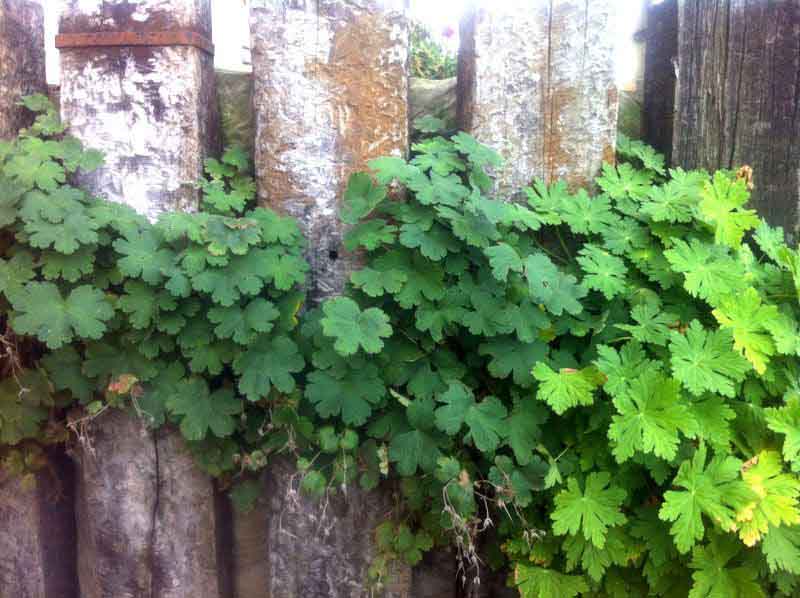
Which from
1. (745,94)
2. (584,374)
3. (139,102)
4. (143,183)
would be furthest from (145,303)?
(745,94)

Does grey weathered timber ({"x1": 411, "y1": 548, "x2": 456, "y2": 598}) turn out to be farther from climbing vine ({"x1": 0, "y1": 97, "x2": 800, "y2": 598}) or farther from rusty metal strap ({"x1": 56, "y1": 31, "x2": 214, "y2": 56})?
rusty metal strap ({"x1": 56, "y1": 31, "x2": 214, "y2": 56})

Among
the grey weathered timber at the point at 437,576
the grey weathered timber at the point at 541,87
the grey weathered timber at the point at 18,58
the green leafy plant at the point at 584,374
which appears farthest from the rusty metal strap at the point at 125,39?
→ the grey weathered timber at the point at 437,576

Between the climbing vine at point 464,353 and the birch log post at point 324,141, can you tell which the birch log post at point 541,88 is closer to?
the climbing vine at point 464,353

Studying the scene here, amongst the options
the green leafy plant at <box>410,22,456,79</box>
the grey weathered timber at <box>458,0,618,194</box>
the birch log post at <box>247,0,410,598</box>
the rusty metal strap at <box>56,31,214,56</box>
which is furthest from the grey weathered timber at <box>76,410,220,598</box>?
the green leafy plant at <box>410,22,456,79</box>

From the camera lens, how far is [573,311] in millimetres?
1724

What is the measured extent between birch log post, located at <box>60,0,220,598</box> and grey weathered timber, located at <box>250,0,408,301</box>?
21 centimetres

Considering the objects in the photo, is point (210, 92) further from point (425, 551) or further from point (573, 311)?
point (425, 551)

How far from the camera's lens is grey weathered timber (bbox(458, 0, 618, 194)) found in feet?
6.25

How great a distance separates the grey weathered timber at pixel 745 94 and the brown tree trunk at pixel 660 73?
0.04 metres

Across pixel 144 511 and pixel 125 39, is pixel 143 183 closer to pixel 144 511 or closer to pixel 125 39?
pixel 125 39

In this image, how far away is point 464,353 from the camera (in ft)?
6.16

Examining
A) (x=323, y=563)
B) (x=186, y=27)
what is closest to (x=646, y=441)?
(x=323, y=563)

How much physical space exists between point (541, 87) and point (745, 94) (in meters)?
Answer: 0.65

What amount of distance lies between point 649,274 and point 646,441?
54cm
